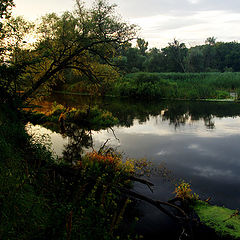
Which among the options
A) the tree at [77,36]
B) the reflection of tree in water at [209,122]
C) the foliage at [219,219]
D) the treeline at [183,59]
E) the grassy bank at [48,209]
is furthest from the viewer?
the treeline at [183,59]

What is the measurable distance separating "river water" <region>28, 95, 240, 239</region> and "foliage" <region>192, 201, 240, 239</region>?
1047 millimetres

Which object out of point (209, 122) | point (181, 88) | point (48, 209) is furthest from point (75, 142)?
point (181, 88)

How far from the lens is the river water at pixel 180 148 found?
9.84 m

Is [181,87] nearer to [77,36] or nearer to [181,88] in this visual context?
[181,88]

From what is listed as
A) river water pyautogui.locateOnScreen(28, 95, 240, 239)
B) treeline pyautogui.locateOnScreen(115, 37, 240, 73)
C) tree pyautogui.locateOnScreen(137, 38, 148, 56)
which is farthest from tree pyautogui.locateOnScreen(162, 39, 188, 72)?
river water pyautogui.locateOnScreen(28, 95, 240, 239)

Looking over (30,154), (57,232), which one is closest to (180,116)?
(30,154)

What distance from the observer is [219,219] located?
25.7 ft

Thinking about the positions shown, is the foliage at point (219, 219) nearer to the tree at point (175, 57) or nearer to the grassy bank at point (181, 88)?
the grassy bank at point (181, 88)

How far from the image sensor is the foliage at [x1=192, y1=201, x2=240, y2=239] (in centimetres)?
725

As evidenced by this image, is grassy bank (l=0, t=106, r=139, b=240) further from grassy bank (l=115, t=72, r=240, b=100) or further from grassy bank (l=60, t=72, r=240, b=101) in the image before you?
grassy bank (l=115, t=72, r=240, b=100)

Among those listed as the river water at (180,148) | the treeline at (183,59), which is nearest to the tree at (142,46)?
the treeline at (183,59)

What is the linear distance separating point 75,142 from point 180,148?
7.82 meters

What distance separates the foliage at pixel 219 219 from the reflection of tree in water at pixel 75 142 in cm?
755

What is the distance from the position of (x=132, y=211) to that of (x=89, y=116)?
16885mm
